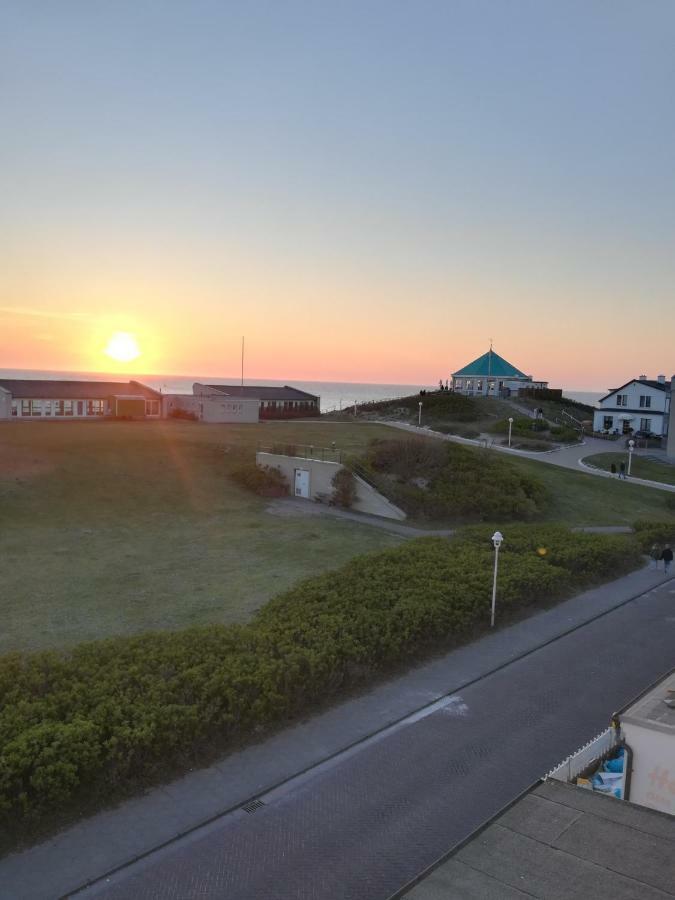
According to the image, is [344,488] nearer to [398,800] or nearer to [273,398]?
[398,800]

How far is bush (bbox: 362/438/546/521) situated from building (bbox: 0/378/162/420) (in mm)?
27901

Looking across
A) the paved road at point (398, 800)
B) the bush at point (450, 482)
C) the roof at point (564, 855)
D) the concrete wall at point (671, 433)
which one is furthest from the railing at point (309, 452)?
the concrete wall at point (671, 433)

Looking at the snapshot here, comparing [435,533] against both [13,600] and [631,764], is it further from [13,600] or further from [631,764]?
[631,764]

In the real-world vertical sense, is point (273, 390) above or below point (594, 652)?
above

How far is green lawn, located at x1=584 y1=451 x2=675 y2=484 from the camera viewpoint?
44.2 meters

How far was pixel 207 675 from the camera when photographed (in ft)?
43.0

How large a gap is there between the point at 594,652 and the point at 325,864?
10.2 meters

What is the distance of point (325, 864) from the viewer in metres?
9.08

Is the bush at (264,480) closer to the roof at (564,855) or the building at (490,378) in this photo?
the roof at (564,855)

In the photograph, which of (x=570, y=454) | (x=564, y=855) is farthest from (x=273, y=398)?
(x=564, y=855)

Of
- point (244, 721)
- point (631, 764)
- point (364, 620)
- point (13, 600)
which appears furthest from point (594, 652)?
point (13, 600)

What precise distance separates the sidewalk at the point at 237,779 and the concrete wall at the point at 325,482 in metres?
14.5

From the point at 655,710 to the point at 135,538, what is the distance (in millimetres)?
20697

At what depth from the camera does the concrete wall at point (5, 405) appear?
52.6 metres
